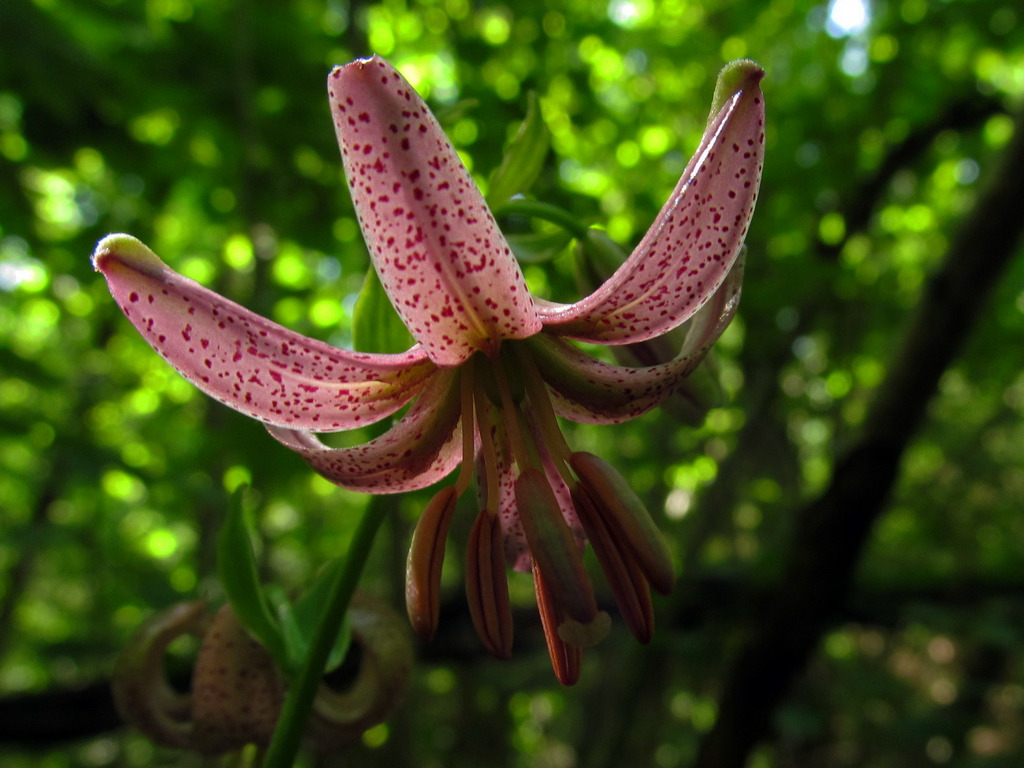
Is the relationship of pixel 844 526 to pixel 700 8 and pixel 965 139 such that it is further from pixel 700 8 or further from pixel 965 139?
pixel 700 8

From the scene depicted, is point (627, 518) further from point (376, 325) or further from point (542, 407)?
point (376, 325)

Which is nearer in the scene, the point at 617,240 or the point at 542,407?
the point at 542,407

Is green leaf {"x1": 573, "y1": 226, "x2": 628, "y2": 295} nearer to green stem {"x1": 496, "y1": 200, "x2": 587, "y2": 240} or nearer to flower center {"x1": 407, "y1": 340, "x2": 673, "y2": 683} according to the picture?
green stem {"x1": 496, "y1": 200, "x2": 587, "y2": 240}

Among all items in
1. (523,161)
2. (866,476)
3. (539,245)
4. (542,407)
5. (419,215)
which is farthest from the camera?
(866,476)

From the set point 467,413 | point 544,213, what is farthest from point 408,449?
point 544,213

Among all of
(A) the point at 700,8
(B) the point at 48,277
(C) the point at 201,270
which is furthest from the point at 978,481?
(B) the point at 48,277

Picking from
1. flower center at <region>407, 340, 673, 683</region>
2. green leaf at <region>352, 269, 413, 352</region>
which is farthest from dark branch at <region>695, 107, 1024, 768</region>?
green leaf at <region>352, 269, 413, 352</region>

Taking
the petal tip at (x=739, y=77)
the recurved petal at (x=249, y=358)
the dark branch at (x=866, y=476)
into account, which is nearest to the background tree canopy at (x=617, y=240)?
the dark branch at (x=866, y=476)
